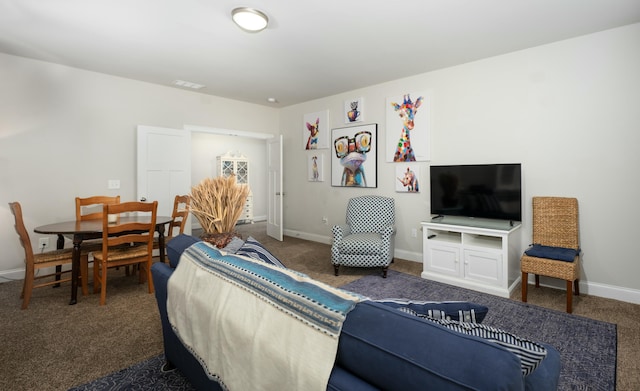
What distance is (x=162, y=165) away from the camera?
464 cm

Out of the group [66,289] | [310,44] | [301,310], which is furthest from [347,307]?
[66,289]

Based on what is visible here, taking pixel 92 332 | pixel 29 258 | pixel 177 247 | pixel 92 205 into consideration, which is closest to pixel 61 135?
pixel 92 205

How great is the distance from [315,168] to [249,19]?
126 inches

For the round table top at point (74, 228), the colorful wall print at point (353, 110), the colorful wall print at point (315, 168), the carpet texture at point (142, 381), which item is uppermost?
the colorful wall print at point (353, 110)

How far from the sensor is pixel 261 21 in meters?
2.65

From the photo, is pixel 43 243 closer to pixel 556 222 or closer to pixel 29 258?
pixel 29 258

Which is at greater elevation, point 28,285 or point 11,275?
point 28,285

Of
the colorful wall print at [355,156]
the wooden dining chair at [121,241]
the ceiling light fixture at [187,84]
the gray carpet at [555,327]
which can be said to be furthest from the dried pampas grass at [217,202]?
the ceiling light fixture at [187,84]

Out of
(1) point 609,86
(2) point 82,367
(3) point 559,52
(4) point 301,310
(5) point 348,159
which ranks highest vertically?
(3) point 559,52

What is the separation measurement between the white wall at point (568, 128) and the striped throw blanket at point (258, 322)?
339cm

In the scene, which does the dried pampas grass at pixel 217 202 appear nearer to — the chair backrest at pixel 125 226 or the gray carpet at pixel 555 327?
the chair backrest at pixel 125 226

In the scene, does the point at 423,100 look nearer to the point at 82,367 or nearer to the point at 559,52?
the point at 559,52

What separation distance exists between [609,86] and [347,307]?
12.1 ft

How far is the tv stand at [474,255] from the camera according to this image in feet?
10.4
